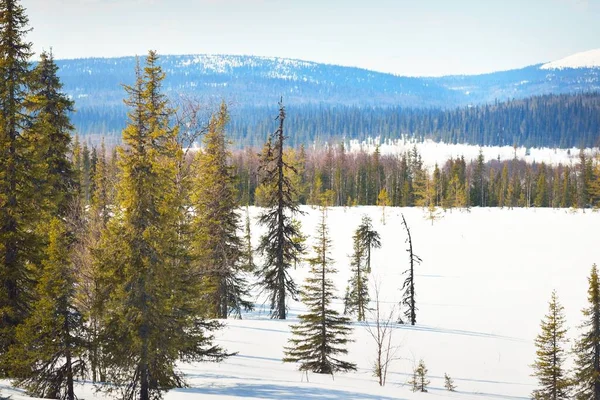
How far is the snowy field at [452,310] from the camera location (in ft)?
51.1

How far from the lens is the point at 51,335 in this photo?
12172 millimetres

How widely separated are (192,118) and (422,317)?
1197 inches

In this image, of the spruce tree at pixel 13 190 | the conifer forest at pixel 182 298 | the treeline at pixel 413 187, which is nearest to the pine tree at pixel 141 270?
the conifer forest at pixel 182 298

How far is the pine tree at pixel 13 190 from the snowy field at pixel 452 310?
2664mm

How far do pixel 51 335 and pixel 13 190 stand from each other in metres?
5.54

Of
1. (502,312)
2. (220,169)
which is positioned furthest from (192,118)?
(502,312)

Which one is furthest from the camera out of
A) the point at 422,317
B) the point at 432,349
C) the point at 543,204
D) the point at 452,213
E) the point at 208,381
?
the point at 543,204

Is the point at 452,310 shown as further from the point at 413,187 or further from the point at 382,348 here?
the point at 413,187

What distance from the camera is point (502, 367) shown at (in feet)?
88.9

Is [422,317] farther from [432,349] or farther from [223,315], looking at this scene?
[223,315]

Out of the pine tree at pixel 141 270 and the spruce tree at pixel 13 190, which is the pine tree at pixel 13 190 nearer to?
the spruce tree at pixel 13 190

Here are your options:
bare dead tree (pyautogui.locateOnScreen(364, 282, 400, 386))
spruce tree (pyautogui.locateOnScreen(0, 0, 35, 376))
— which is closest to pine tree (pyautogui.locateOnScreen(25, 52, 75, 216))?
spruce tree (pyautogui.locateOnScreen(0, 0, 35, 376))

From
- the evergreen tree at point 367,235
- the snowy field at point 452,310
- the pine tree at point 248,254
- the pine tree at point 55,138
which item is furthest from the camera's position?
the evergreen tree at point 367,235

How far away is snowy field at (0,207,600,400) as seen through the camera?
51.1 feet
